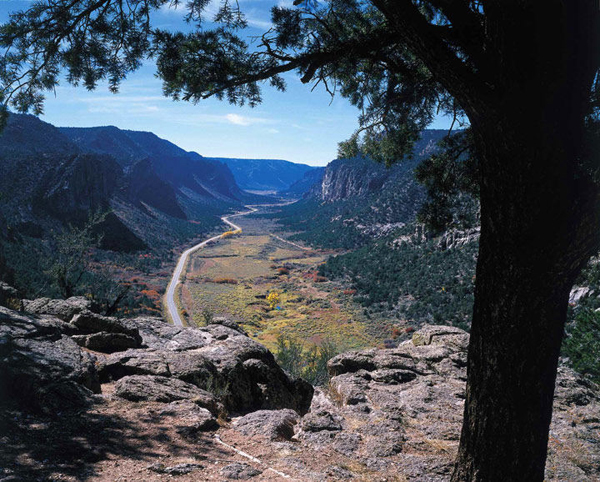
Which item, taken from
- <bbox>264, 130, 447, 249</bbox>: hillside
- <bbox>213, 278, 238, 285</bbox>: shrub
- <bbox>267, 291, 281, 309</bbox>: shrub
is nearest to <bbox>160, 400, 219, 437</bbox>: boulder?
<bbox>267, 291, 281, 309</bbox>: shrub

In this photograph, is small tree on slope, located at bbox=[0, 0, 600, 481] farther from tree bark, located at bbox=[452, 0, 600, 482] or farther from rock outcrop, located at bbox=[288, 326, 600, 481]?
rock outcrop, located at bbox=[288, 326, 600, 481]

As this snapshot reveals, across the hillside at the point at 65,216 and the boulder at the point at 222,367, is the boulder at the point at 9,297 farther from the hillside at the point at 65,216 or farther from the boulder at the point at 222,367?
the hillside at the point at 65,216

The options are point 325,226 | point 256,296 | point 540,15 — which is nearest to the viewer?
point 540,15

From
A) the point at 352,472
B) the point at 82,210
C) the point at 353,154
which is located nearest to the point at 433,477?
the point at 352,472

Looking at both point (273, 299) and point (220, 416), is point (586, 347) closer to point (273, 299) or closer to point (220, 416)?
point (220, 416)

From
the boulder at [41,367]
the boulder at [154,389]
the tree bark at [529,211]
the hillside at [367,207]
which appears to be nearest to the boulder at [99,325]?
the boulder at [41,367]

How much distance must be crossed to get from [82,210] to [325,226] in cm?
6260

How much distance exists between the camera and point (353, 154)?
728 centimetres

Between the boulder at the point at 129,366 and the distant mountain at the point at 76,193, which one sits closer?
the boulder at the point at 129,366

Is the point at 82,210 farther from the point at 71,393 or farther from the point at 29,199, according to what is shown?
the point at 71,393

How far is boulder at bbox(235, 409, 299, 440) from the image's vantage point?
523 centimetres

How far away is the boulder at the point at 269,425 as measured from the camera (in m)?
5.23

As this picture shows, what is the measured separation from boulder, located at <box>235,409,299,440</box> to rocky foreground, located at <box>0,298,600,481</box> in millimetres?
30

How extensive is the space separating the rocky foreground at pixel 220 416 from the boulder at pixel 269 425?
30 millimetres
